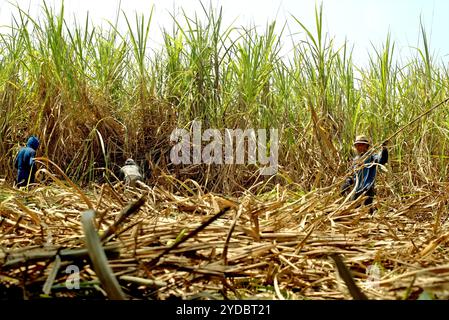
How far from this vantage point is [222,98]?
16.2ft

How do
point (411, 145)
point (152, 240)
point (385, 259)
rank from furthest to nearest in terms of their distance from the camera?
1. point (411, 145)
2. point (385, 259)
3. point (152, 240)

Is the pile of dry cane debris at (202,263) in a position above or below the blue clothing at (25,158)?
below

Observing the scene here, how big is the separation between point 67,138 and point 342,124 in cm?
222

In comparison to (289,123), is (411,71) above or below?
above

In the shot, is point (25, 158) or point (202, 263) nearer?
point (202, 263)

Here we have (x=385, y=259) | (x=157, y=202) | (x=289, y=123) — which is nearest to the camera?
(x=385, y=259)

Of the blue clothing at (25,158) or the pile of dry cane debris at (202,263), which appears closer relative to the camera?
the pile of dry cane debris at (202,263)

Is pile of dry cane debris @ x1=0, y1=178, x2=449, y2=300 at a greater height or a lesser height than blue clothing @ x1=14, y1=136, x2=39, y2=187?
lesser

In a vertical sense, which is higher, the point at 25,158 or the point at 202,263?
the point at 25,158

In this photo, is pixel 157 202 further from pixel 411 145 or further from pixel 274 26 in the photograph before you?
pixel 274 26
